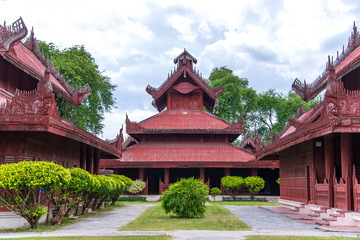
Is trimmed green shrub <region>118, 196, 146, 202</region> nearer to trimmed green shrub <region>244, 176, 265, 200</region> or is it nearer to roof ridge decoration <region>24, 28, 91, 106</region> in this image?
trimmed green shrub <region>244, 176, 265, 200</region>

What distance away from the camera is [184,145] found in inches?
1537

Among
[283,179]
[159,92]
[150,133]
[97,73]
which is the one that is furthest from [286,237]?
[97,73]

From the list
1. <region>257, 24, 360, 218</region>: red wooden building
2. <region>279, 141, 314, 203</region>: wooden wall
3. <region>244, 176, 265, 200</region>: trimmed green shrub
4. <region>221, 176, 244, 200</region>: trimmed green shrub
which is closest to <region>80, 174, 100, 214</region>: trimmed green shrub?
<region>257, 24, 360, 218</region>: red wooden building

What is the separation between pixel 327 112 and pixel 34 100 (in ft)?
29.8

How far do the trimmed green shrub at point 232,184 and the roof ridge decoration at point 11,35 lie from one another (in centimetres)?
2236

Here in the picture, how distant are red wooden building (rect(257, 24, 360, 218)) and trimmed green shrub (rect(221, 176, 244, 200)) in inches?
340

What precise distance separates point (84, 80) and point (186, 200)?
25.4 meters

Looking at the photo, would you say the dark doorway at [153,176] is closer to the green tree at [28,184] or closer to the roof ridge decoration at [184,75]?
the roof ridge decoration at [184,75]

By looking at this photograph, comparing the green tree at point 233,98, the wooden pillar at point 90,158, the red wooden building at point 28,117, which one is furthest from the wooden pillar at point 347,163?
the green tree at point 233,98

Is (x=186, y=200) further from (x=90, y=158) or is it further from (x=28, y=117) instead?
(x=90, y=158)

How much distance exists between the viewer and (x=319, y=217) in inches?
689

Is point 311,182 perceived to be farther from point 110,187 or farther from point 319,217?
point 110,187

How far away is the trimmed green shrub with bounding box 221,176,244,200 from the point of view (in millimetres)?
34438

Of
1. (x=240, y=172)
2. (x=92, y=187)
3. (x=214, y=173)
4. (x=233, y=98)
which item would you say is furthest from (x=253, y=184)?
(x=233, y=98)
